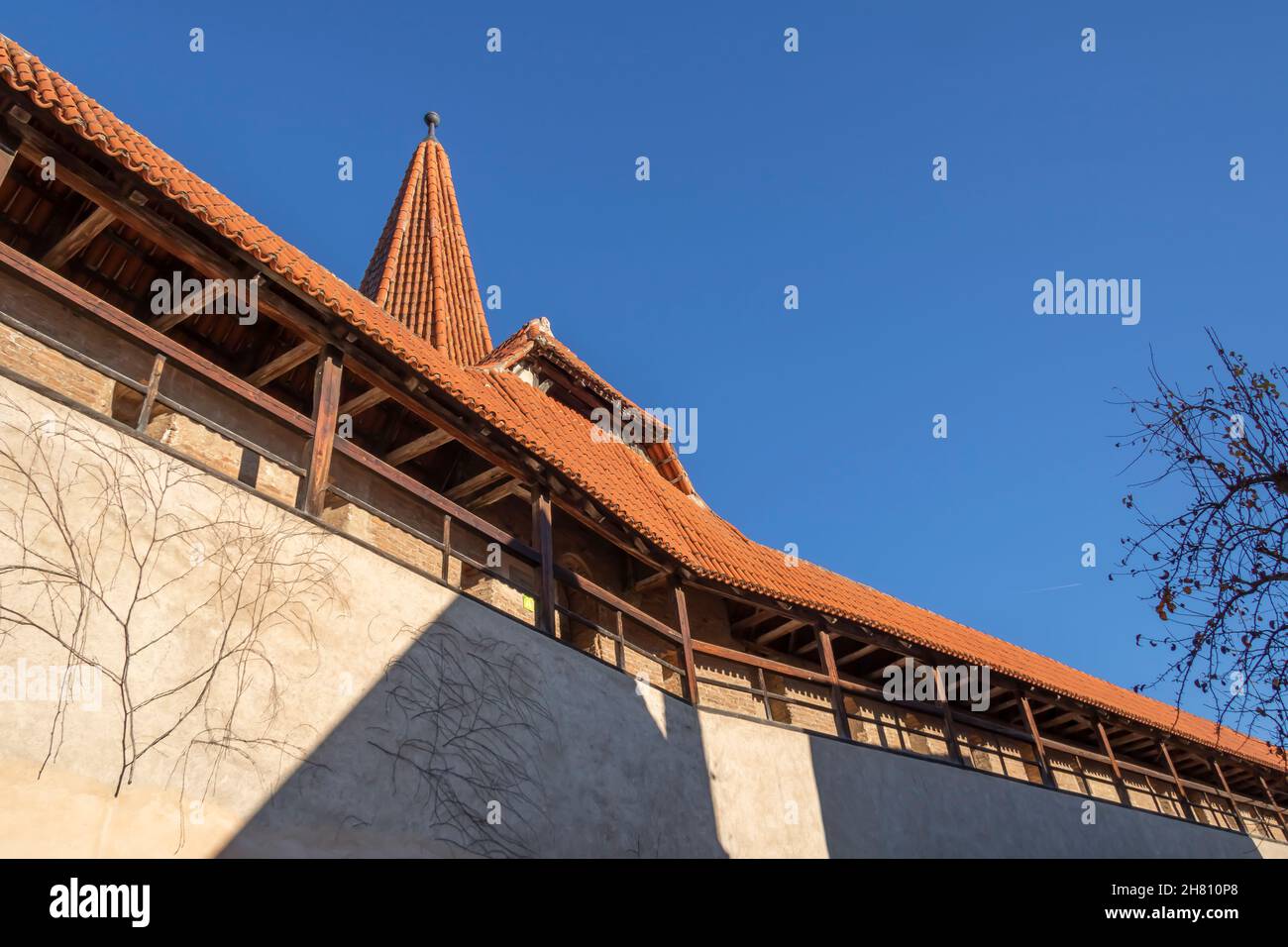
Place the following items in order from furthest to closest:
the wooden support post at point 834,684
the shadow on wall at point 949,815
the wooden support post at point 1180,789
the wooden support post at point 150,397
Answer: the wooden support post at point 1180,789
the wooden support post at point 834,684
the shadow on wall at point 949,815
the wooden support post at point 150,397

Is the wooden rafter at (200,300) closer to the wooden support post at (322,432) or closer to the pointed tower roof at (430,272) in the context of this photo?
the wooden support post at (322,432)

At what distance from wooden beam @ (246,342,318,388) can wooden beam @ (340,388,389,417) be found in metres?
0.44

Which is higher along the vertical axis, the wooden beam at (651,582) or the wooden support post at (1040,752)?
the wooden beam at (651,582)

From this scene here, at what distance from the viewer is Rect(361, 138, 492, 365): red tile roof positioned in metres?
18.3

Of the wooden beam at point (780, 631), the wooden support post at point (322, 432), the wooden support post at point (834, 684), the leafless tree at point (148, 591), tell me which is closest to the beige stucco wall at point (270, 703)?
the leafless tree at point (148, 591)

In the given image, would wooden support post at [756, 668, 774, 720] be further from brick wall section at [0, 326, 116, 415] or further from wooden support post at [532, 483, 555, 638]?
brick wall section at [0, 326, 116, 415]

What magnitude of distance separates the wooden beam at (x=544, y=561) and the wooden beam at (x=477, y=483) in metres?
0.13

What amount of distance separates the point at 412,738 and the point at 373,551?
1.61m

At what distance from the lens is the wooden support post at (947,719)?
14.6m

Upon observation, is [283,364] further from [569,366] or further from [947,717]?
[947,717]

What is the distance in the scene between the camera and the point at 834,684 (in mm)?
13586

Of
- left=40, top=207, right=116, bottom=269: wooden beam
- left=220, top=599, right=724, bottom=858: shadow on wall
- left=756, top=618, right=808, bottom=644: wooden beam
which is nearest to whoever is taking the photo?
left=220, top=599, right=724, bottom=858: shadow on wall

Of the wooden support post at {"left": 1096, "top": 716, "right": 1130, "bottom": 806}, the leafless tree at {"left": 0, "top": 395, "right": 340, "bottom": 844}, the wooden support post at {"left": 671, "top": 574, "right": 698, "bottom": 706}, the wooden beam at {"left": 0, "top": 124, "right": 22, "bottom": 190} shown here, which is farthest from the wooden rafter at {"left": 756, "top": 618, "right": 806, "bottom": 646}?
the wooden beam at {"left": 0, "top": 124, "right": 22, "bottom": 190}

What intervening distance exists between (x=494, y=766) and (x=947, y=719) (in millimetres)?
9117
